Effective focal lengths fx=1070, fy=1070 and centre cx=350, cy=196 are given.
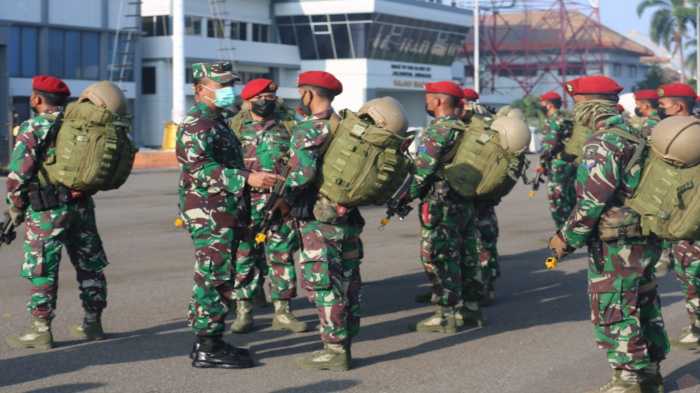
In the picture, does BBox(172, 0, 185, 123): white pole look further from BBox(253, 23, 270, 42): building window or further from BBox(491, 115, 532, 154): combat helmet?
BBox(491, 115, 532, 154): combat helmet

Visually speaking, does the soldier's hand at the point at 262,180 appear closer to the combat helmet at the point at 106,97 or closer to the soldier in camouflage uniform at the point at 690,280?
the combat helmet at the point at 106,97

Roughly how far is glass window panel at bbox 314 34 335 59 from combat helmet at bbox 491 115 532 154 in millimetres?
58130

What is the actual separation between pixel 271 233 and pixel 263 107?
3.37 ft

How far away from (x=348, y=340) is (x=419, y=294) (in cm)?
314

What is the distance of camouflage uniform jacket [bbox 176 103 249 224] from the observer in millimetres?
7016

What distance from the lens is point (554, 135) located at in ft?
43.0

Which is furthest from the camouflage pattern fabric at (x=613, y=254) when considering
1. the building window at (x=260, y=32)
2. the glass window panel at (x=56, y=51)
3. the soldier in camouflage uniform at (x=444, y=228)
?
the building window at (x=260, y=32)

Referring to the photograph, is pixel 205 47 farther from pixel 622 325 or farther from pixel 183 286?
pixel 622 325

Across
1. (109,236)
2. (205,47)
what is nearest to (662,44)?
(205,47)

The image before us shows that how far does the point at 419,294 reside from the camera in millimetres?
10250

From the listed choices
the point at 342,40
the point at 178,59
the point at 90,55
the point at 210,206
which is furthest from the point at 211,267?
the point at 342,40

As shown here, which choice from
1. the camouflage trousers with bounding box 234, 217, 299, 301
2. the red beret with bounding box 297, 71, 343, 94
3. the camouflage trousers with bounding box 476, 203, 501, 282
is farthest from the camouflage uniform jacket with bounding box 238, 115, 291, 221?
the camouflage trousers with bounding box 476, 203, 501, 282

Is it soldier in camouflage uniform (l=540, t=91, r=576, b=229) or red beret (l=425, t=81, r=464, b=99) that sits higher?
red beret (l=425, t=81, r=464, b=99)

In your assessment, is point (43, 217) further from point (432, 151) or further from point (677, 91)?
point (677, 91)
